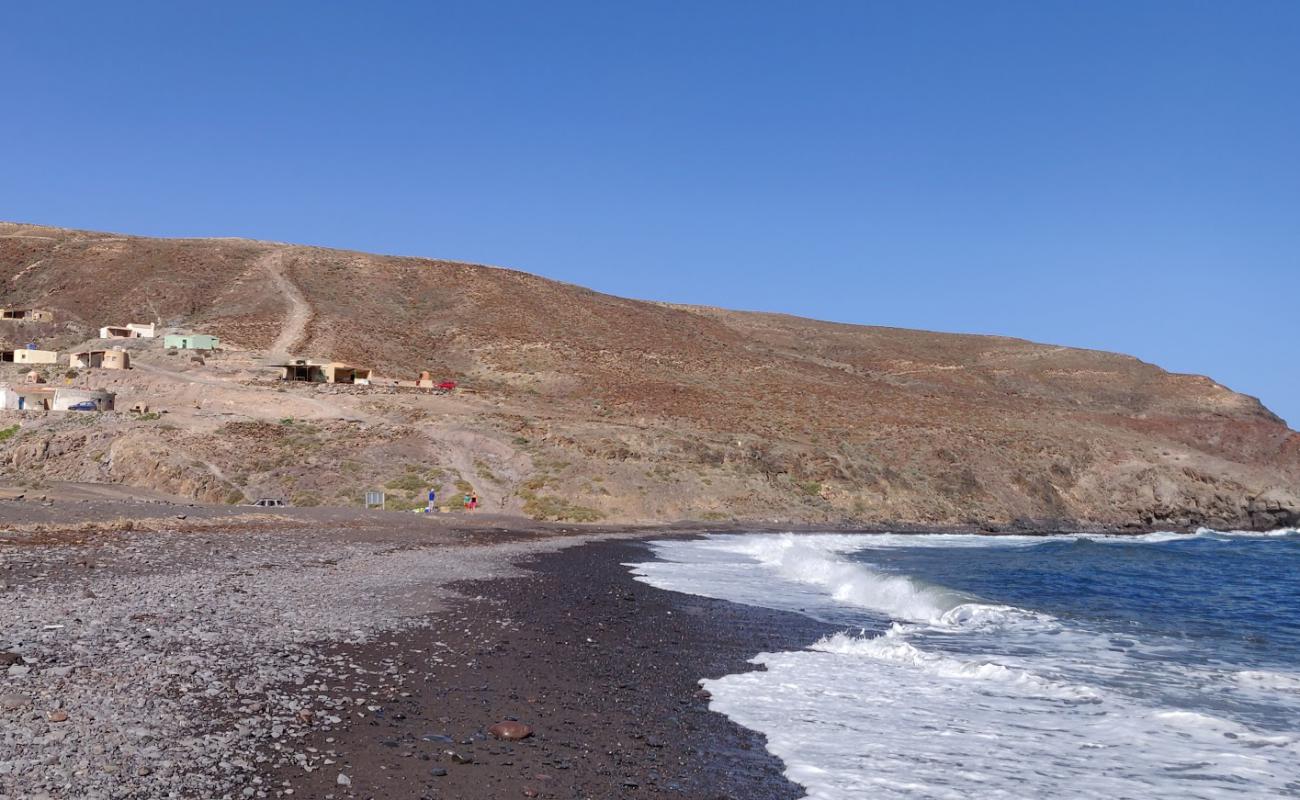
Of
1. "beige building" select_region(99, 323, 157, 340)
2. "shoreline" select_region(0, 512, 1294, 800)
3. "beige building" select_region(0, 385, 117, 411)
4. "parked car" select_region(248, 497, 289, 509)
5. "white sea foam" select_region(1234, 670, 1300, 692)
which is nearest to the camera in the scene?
"shoreline" select_region(0, 512, 1294, 800)

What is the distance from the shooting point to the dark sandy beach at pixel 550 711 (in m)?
7.29

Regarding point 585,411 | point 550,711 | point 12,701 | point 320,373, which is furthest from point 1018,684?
point 320,373

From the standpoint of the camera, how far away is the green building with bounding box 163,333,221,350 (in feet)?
212

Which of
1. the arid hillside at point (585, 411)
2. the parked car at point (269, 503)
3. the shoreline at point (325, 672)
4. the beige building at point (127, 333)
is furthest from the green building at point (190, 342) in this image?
the shoreline at point (325, 672)

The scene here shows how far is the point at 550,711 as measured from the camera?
9.53 meters

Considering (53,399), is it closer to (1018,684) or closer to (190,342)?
(190,342)

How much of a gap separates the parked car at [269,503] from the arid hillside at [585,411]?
1041mm

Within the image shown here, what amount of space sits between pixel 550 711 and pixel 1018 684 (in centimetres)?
695

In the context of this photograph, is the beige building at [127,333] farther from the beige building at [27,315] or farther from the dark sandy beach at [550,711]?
the dark sandy beach at [550,711]

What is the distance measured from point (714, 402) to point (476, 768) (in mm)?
62180

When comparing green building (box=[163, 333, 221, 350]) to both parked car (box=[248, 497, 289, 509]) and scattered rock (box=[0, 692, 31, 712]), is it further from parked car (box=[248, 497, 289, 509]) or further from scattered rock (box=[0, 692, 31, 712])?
scattered rock (box=[0, 692, 31, 712])

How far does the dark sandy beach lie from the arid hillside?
27820 millimetres

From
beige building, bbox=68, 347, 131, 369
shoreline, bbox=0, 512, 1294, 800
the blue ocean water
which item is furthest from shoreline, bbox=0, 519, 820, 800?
beige building, bbox=68, 347, 131, 369

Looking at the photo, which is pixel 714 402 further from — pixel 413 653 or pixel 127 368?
pixel 413 653
